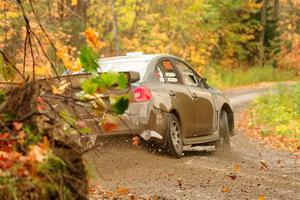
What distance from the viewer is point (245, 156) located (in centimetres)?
1319

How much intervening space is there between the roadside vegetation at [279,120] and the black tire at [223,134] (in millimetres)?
2291

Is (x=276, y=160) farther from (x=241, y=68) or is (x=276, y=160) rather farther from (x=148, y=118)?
(x=241, y=68)

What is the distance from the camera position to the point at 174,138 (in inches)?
423

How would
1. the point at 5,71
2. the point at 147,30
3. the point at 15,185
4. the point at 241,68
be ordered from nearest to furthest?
1. the point at 15,185
2. the point at 5,71
3. the point at 147,30
4. the point at 241,68

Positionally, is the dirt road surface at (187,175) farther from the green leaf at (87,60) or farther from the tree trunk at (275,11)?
the tree trunk at (275,11)

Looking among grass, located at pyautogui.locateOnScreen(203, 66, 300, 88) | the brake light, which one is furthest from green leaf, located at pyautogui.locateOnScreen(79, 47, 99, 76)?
grass, located at pyautogui.locateOnScreen(203, 66, 300, 88)

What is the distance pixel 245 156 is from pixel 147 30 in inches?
986

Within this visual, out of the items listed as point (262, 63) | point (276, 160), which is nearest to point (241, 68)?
point (262, 63)

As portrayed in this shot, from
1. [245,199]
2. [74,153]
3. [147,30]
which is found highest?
[74,153]

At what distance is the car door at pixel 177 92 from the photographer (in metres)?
10.9

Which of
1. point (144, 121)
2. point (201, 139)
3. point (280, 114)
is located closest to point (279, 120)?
point (280, 114)

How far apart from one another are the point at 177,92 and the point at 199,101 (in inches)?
37.3

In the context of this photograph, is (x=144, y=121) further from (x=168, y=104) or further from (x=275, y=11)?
(x=275, y=11)

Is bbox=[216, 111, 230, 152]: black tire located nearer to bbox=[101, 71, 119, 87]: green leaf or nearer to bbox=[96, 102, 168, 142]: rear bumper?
bbox=[96, 102, 168, 142]: rear bumper
